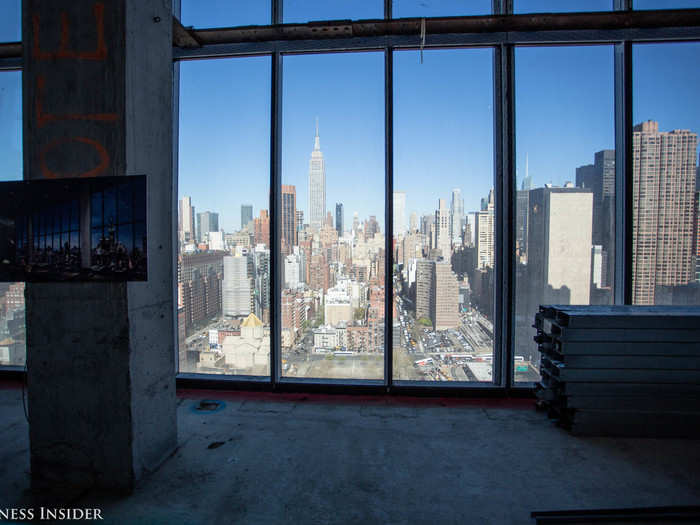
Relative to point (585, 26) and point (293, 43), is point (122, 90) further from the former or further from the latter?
point (585, 26)

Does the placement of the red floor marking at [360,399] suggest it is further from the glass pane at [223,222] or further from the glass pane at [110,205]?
the glass pane at [110,205]

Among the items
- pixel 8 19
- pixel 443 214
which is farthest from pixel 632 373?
pixel 8 19

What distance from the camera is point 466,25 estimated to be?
3.96m

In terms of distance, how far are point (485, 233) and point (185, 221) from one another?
12.9 feet

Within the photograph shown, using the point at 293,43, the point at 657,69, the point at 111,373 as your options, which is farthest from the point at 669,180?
the point at 111,373

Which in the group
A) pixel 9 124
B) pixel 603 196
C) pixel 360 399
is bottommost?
pixel 360 399

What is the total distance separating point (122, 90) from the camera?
8.66 ft

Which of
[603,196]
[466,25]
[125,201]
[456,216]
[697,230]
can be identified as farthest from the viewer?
[456,216]

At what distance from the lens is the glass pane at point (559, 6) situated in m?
4.29

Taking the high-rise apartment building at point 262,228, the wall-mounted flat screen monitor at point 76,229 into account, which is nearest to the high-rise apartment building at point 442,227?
the high-rise apartment building at point 262,228

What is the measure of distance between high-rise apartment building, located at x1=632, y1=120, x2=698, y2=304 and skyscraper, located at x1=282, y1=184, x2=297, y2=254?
4.19 metres

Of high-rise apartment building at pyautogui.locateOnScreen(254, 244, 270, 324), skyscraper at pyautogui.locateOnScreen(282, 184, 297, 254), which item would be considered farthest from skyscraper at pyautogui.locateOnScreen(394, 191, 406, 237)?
high-rise apartment building at pyautogui.locateOnScreen(254, 244, 270, 324)

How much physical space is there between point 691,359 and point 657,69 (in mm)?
3413

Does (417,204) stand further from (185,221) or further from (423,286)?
(185,221)
